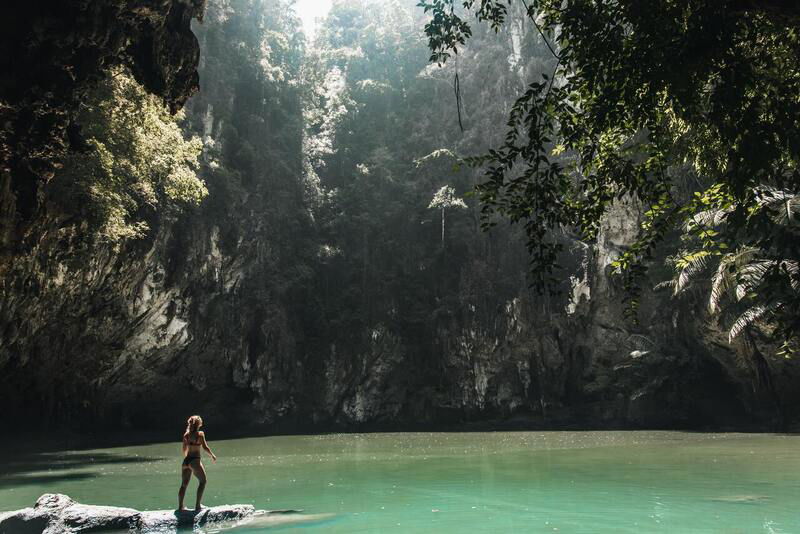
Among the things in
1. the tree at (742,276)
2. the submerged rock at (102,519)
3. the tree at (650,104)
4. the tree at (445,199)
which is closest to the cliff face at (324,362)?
the tree at (742,276)

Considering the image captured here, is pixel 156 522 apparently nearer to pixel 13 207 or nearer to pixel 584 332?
pixel 13 207

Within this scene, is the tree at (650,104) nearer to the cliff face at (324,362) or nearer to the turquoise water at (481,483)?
the turquoise water at (481,483)

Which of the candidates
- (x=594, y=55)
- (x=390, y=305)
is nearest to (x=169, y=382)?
(x=390, y=305)

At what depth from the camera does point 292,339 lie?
31312 mm

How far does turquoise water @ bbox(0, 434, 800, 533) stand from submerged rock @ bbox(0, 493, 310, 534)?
1117mm

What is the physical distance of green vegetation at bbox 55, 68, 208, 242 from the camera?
1453cm

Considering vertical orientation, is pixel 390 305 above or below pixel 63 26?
above

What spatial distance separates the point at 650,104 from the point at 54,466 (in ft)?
52.9

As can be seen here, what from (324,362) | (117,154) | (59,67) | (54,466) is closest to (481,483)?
(59,67)

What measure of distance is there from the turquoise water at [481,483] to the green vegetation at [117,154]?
5.80 m

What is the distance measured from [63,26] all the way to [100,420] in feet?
78.5

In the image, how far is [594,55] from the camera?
3977mm

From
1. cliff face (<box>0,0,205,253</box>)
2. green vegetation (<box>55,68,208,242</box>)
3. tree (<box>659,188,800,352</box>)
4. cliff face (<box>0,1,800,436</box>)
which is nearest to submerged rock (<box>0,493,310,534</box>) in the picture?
cliff face (<box>0,0,205,253</box>)

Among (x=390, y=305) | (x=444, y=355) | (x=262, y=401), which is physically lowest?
(x=262, y=401)
